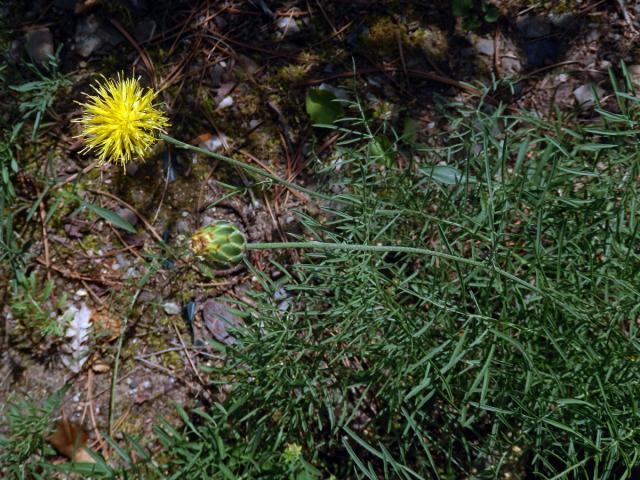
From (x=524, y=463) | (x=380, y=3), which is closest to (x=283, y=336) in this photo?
(x=524, y=463)

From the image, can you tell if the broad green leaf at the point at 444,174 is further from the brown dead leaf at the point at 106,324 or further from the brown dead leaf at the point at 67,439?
the brown dead leaf at the point at 67,439

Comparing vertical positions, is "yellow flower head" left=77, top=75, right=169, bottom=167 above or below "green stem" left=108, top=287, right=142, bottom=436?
above

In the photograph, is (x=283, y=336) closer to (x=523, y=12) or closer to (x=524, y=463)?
(x=524, y=463)

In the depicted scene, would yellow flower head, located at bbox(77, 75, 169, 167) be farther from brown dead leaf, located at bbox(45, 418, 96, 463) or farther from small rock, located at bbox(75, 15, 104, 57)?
brown dead leaf, located at bbox(45, 418, 96, 463)

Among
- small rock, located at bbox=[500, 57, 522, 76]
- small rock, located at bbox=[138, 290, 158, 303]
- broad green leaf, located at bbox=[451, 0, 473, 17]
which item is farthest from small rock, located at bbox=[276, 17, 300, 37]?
small rock, located at bbox=[138, 290, 158, 303]

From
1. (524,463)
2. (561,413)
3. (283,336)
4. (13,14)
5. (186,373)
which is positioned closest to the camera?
(561,413)

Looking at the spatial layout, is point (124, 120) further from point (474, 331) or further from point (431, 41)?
point (431, 41)
